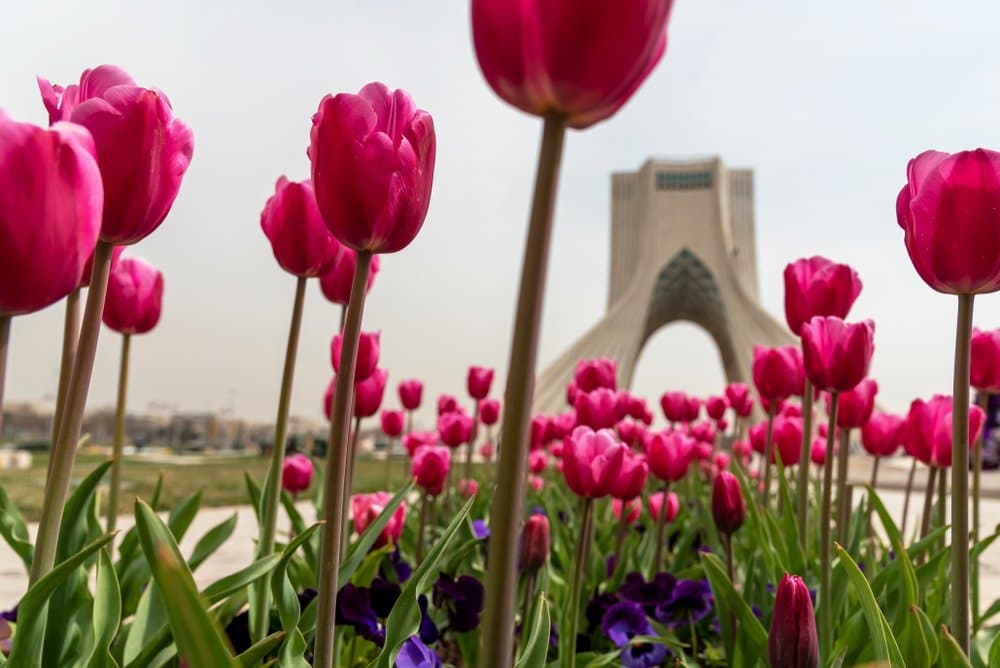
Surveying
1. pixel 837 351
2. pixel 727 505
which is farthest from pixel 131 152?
pixel 727 505

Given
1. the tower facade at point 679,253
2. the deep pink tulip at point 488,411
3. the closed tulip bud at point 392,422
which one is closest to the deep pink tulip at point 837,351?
the closed tulip bud at point 392,422

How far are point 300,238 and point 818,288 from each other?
792mm

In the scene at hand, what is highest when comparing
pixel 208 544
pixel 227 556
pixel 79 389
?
pixel 79 389

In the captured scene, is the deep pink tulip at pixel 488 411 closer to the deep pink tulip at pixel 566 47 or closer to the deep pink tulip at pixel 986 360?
the deep pink tulip at pixel 986 360

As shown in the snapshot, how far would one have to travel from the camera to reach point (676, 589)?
1.36m

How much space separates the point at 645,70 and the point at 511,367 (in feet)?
0.51

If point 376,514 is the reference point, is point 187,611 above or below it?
above

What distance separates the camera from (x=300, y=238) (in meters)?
0.83

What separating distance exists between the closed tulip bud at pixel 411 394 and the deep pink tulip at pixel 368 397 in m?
1.05

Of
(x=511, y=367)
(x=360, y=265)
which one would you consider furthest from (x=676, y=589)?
(x=511, y=367)

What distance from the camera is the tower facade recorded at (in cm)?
2117

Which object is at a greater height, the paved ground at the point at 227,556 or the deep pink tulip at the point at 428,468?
the deep pink tulip at the point at 428,468

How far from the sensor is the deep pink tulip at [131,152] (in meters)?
0.55

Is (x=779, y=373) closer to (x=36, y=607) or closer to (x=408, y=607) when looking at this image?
(x=408, y=607)
